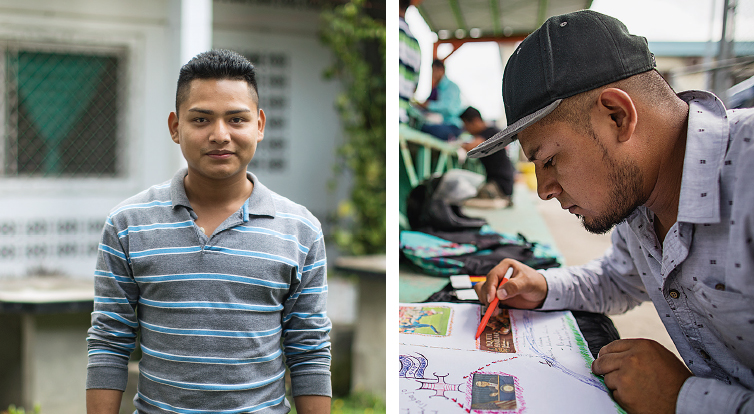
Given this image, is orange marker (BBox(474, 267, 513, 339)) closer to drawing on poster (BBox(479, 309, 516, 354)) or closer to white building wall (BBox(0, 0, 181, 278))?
drawing on poster (BBox(479, 309, 516, 354))

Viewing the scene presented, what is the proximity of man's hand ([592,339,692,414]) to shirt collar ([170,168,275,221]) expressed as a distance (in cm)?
73

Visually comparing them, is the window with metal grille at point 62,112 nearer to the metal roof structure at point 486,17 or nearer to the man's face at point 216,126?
the metal roof structure at point 486,17

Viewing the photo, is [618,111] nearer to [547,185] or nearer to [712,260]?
[547,185]

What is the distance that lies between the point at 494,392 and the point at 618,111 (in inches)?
22.7

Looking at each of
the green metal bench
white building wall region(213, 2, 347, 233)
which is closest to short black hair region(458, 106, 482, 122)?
the green metal bench

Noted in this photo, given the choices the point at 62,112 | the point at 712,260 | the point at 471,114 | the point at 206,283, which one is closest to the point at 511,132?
the point at 712,260

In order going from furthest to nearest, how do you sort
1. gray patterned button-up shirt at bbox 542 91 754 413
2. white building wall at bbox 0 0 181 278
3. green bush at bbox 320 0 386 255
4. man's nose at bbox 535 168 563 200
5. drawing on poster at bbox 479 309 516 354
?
1. green bush at bbox 320 0 386 255
2. white building wall at bbox 0 0 181 278
3. drawing on poster at bbox 479 309 516 354
4. man's nose at bbox 535 168 563 200
5. gray patterned button-up shirt at bbox 542 91 754 413

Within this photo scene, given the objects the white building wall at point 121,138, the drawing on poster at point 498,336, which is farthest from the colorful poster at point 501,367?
the white building wall at point 121,138

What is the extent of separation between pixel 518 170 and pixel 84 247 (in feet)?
9.55

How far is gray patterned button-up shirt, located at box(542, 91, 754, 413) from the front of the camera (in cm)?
79

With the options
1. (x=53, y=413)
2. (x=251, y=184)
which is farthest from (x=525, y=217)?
(x=53, y=413)

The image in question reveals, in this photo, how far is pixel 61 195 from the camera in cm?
321

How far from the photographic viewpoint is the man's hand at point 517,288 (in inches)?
49.6

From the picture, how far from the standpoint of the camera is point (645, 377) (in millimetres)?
895
